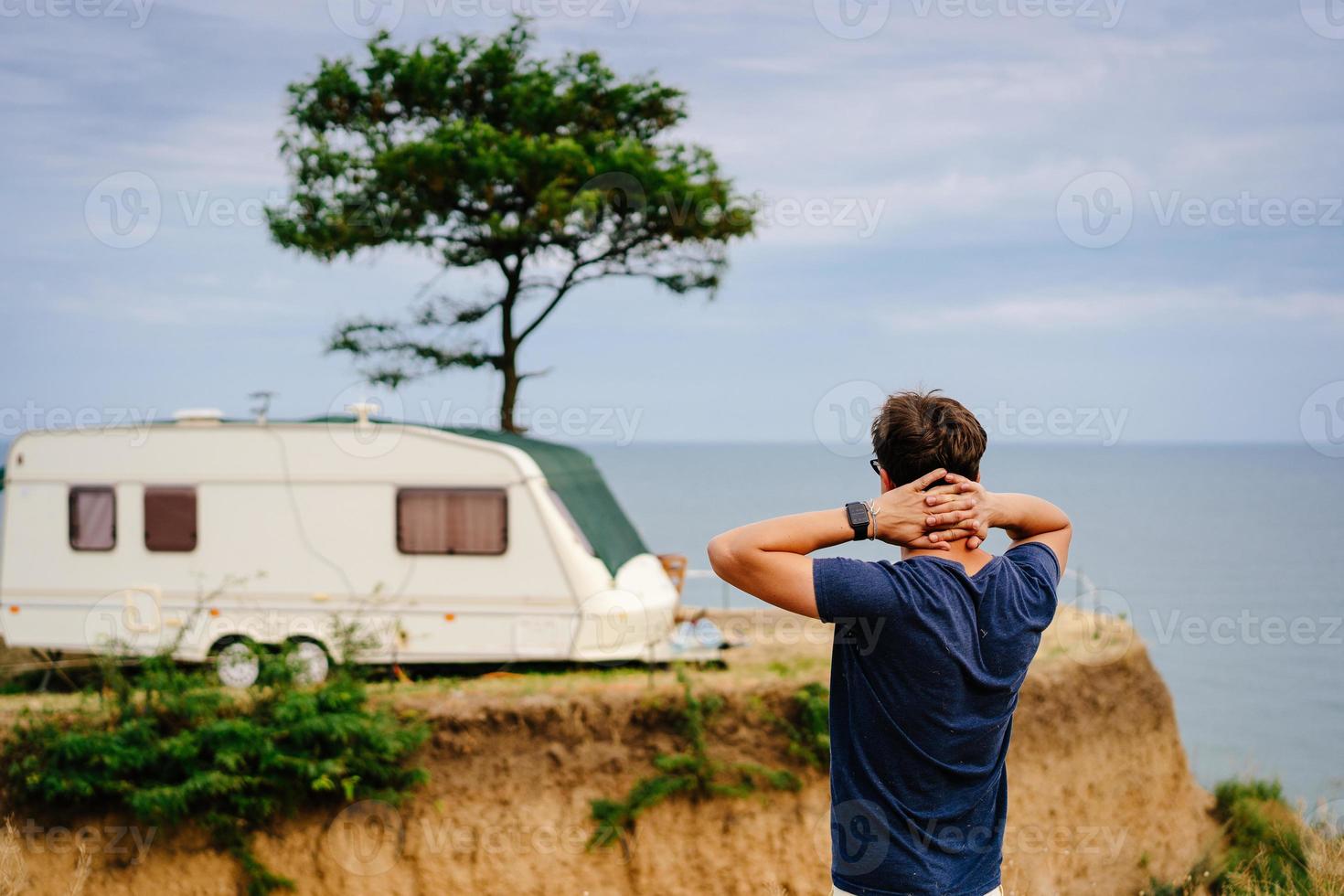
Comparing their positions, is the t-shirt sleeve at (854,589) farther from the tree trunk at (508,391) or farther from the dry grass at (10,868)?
the tree trunk at (508,391)

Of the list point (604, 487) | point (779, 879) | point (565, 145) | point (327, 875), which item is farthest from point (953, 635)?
point (565, 145)

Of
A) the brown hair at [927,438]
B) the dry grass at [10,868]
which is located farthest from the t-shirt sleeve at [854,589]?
the dry grass at [10,868]

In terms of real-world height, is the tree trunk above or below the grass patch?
above

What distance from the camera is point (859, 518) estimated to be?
247 cm

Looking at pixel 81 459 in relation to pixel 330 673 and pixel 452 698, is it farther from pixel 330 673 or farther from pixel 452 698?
pixel 452 698

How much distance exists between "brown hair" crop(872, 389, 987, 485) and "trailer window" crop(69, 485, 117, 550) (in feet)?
35.0

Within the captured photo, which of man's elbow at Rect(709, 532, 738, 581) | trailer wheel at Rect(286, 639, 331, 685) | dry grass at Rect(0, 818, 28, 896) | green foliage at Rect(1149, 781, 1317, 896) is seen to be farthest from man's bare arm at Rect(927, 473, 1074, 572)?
trailer wheel at Rect(286, 639, 331, 685)

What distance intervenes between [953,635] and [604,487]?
9.82 meters

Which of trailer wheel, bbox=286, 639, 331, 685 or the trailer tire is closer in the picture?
trailer wheel, bbox=286, 639, 331, 685

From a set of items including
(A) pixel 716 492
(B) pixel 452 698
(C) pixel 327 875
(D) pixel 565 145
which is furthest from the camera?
(A) pixel 716 492

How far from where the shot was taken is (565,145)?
1375cm

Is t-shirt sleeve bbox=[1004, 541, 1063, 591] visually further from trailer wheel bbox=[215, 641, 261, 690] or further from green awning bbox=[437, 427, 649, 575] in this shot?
trailer wheel bbox=[215, 641, 261, 690]

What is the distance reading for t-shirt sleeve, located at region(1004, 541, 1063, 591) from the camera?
253 centimetres

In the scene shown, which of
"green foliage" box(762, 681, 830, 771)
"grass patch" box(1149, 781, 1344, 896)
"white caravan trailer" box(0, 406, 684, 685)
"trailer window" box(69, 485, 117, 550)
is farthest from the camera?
"trailer window" box(69, 485, 117, 550)
